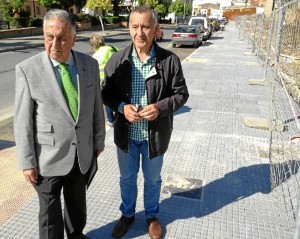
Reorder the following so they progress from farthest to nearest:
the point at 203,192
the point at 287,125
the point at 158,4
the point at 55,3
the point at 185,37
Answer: the point at 158,4, the point at 55,3, the point at 185,37, the point at 287,125, the point at 203,192

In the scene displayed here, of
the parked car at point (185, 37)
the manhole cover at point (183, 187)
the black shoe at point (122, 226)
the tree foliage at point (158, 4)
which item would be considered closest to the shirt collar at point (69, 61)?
the black shoe at point (122, 226)

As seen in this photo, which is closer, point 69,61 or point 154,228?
point 69,61

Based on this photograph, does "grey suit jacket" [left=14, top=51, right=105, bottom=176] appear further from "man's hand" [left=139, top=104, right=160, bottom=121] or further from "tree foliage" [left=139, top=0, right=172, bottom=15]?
"tree foliage" [left=139, top=0, right=172, bottom=15]

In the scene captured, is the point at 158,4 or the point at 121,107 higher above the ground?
the point at 158,4

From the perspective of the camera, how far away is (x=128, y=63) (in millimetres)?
2414

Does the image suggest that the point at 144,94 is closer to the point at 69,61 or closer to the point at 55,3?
the point at 69,61

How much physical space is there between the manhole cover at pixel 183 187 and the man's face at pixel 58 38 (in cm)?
200

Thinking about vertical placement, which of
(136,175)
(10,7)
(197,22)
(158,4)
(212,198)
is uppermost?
(158,4)

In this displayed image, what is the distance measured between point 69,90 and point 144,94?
62 cm

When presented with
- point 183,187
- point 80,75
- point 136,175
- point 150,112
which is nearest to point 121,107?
point 150,112

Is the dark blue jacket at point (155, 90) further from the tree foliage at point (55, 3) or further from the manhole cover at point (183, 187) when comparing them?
the tree foliage at point (55, 3)

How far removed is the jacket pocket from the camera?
2.03 metres

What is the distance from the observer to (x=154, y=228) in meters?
2.72

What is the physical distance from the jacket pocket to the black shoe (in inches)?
43.3
